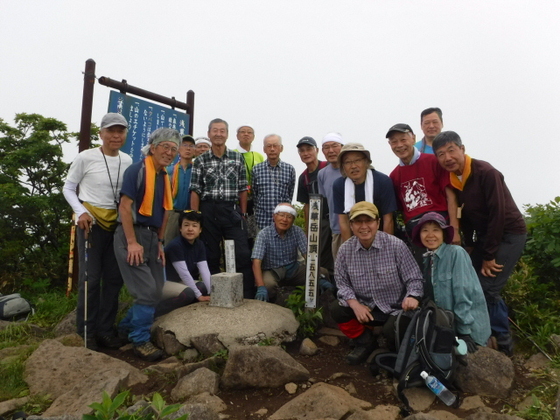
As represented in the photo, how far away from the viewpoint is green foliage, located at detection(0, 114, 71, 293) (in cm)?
809

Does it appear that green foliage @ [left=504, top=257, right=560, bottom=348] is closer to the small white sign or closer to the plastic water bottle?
the plastic water bottle

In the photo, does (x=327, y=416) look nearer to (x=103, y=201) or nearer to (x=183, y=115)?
(x=103, y=201)

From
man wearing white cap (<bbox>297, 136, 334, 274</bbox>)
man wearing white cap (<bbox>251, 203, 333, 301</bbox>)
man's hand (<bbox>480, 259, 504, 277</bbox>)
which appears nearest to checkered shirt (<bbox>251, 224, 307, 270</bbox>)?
man wearing white cap (<bbox>251, 203, 333, 301</bbox>)

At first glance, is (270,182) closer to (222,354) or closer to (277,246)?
(277,246)

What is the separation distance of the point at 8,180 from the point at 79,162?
4.53 meters

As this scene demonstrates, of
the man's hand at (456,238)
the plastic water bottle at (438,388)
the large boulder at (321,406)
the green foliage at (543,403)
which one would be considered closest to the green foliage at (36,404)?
the large boulder at (321,406)

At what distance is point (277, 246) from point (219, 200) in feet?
3.51

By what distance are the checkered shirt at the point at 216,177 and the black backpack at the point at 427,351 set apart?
336cm

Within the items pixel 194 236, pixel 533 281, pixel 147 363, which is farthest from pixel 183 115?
pixel 533 281

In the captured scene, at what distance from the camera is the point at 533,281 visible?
5.66 metres

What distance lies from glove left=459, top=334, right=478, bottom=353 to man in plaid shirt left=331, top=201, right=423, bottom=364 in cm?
53

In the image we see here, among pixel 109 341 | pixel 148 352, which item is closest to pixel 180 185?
pixel 109 341

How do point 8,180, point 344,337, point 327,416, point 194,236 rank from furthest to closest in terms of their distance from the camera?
1. point 8,180
2. point 194,236
3. point 344,337
4. point 327,416

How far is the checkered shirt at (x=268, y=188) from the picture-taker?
6.59 meters
